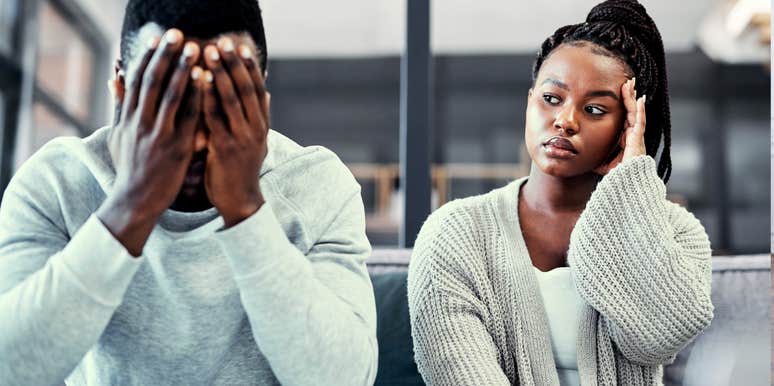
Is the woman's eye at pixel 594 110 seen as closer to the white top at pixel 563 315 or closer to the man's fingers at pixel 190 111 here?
the white top at pixel 563 315

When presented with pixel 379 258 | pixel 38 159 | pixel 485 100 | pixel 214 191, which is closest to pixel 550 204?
pixel 379 258

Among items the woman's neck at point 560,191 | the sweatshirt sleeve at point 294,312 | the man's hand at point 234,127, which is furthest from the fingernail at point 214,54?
the woman's neck at point 560,191

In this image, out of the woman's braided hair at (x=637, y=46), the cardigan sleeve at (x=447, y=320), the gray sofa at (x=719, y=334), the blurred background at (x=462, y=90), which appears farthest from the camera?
the blurred background at (x=462, y=90)

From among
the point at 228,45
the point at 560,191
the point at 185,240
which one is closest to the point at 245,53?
the point at 228,45

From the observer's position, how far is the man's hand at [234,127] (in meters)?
0.72

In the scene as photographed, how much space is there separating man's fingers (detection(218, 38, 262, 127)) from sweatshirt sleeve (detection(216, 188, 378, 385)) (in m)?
0.10

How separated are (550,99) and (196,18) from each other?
0.59 metres

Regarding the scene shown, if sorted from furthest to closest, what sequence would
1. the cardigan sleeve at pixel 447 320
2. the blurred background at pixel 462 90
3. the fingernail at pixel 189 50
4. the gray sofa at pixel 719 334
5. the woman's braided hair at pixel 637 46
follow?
the blurred background at pixel 462 90, the gray sofa at pixel 719 334, the woman's braided hair at pixel 637 46, the cardigan sleeve at pixel 447 320, the fingernail at pixel 189 50

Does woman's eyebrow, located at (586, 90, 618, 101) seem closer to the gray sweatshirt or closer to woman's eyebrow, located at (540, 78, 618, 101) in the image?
woman's eyebrow, located at (540, 78, 618, 101)

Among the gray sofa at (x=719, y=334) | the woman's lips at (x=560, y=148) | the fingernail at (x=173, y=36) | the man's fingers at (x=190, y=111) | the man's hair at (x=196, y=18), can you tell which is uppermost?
the man's hair at (x=196, y=18)

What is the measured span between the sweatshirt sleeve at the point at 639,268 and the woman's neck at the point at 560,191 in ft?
0.27

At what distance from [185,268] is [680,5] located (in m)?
4.57

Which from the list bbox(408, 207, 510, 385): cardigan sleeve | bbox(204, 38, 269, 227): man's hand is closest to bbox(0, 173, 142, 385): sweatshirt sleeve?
bbox(204, 38, 269, 227): man's hand

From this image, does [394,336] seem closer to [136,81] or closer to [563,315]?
[563,315]
